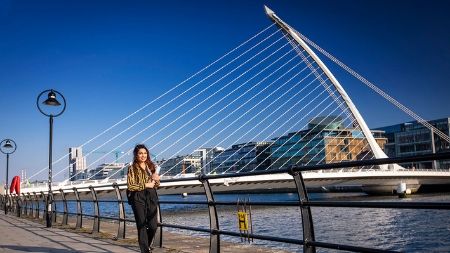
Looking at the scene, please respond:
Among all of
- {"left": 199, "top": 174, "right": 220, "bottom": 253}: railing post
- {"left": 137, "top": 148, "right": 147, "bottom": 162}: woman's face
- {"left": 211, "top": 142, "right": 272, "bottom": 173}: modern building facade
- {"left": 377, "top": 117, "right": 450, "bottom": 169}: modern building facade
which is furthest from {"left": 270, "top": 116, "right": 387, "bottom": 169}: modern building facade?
{"left": 199, "top": 174, "right": 220, "bottom": 253}: railing post

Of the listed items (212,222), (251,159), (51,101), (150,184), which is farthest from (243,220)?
(251,159)

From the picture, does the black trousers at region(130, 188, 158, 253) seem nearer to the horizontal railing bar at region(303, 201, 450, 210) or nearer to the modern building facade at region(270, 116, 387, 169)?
the horizontal railing bar at region(303, 201, 450, 210)

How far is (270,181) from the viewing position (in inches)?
1889

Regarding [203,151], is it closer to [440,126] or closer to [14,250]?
[440,126]

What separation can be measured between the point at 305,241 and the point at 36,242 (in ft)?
20.3

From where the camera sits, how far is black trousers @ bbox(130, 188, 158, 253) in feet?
19.8

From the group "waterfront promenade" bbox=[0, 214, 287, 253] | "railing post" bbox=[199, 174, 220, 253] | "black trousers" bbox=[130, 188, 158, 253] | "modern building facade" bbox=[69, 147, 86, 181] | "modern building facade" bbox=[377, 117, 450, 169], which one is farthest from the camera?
"modern building facade" bbox=[377, 117, 450, 169]

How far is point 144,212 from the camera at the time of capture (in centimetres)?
611

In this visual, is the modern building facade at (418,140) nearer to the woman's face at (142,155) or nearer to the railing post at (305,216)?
the woman's face at (142,155)

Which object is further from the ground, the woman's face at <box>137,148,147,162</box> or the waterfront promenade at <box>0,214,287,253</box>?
the woman's face at <box>137,148,147,162</box>

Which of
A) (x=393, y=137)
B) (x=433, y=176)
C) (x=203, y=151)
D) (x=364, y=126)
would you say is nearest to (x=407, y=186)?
(x=433, y=176)

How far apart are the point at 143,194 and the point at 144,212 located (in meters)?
0.24

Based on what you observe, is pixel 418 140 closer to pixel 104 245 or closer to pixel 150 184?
pixel 104 245

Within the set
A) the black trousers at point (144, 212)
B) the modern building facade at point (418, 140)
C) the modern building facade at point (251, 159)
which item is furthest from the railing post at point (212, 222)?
the modern building facade at point (418, 140)
